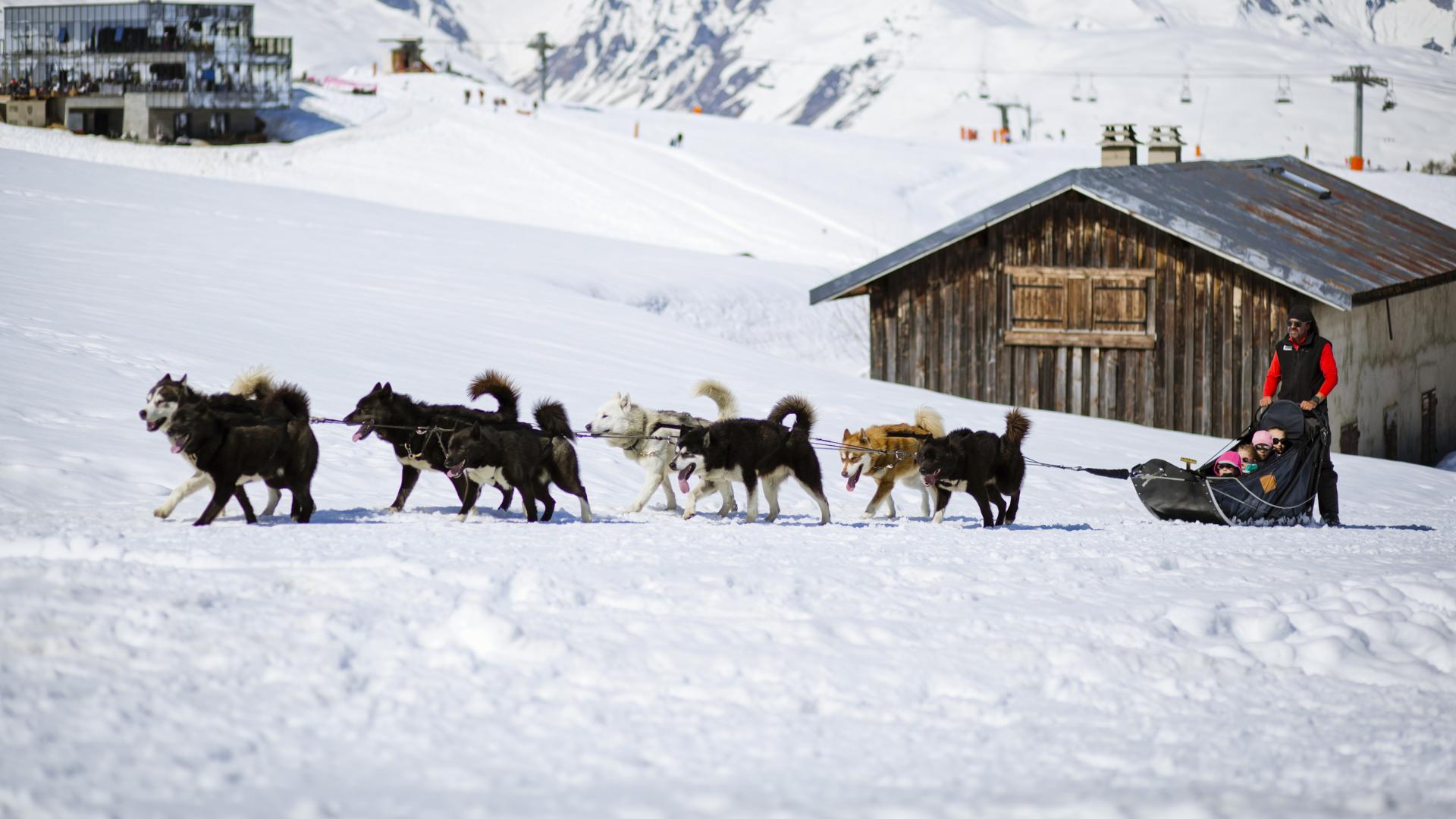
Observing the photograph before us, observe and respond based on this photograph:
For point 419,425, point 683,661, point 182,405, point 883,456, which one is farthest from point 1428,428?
point 182,405

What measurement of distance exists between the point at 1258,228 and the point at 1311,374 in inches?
486

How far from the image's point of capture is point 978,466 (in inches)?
446

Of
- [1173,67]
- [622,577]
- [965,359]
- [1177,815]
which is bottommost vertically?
[1177,815]

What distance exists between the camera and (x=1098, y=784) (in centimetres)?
534

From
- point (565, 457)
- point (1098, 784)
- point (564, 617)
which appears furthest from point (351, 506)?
point (1098, 784)

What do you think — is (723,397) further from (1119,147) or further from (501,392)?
(1119,147)

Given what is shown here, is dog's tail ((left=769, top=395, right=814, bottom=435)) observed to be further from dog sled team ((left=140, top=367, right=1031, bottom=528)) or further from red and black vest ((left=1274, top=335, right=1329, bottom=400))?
red and black vest ((left=1274, top=335, right=1329, bottom=400))

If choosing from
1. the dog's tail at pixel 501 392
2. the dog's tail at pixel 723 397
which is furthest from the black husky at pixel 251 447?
the dog's tail at pixel 723 397

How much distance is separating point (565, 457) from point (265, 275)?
1626cm

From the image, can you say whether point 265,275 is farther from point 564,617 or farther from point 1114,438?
point 564,617

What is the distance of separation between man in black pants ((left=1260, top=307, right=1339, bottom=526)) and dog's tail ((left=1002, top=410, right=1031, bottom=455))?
2.37m

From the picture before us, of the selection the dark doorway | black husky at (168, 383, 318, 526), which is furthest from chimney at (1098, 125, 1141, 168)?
black husky at (168, 383, 318, 526)

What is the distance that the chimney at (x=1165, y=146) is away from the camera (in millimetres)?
30062

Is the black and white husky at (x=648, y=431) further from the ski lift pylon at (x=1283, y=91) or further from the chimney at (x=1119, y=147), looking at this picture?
the ski lift pylon at (x=1283, y=91)
